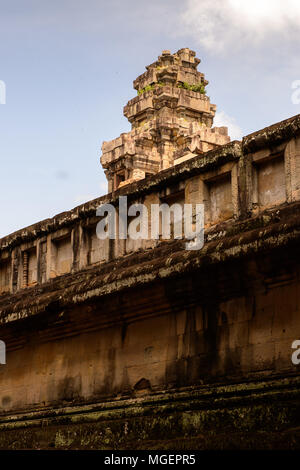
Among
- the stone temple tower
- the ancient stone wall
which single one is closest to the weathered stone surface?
the ancient stone wall

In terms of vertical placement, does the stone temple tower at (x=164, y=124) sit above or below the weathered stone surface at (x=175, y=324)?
above

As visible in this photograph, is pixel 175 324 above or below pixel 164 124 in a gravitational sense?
below

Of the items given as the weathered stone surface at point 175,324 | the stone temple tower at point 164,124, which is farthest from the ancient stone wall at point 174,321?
the stone temple tower at point 164,124

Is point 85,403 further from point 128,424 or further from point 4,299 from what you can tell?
point 4,299

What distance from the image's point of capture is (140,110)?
4494 cm

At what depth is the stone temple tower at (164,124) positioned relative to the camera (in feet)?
142

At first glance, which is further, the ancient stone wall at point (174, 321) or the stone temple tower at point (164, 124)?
the stone temple tower at point (164, 124)

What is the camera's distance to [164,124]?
142 ft

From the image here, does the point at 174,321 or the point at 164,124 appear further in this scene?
the point at 164,124

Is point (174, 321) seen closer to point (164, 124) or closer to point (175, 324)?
point (175, 324)

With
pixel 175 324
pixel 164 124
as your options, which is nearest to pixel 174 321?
pixel 175 324

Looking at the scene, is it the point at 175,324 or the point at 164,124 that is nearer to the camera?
the point at 175,324

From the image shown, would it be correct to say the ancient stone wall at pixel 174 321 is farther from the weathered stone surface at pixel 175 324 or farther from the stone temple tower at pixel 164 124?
the stone temple tower at pixel 164 124

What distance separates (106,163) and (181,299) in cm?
3644
